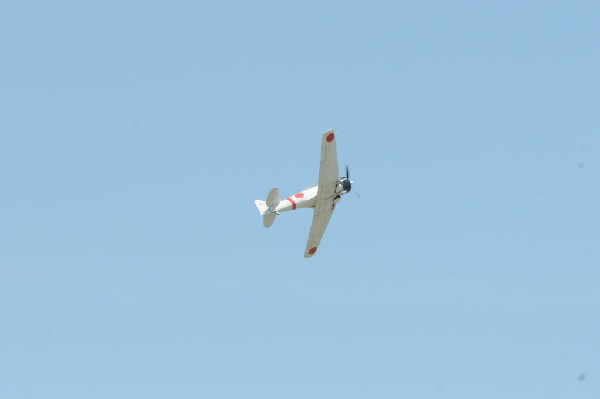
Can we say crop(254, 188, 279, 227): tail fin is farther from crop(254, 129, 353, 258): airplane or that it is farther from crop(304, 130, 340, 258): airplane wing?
crop(304, 130, 340, 258): airplane wing

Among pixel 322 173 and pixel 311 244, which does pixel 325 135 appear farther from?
pixel 311 244

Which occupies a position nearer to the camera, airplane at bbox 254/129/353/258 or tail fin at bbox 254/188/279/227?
airplane at bbox 254/129/353/258

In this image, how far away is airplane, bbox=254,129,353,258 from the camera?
156 m

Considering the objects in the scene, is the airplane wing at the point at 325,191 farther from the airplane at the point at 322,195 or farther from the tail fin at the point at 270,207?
the tail fin at the point at 270,207

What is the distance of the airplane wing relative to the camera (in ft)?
511

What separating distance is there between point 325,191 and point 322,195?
0.62 metres

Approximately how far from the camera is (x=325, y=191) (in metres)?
160

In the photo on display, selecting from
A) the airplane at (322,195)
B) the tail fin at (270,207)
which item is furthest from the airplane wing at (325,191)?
the tail fin at (270,207)

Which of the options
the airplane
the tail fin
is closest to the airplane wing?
the airplane

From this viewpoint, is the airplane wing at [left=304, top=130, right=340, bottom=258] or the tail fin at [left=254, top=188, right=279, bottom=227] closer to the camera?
the airplane wing at [left=304, top=130, right=340, bottom=258]

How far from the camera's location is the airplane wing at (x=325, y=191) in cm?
15562

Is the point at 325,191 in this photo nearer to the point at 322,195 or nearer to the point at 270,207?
the point at 322,195

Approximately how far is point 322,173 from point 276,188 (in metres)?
4.74

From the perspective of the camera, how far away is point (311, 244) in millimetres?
168250
